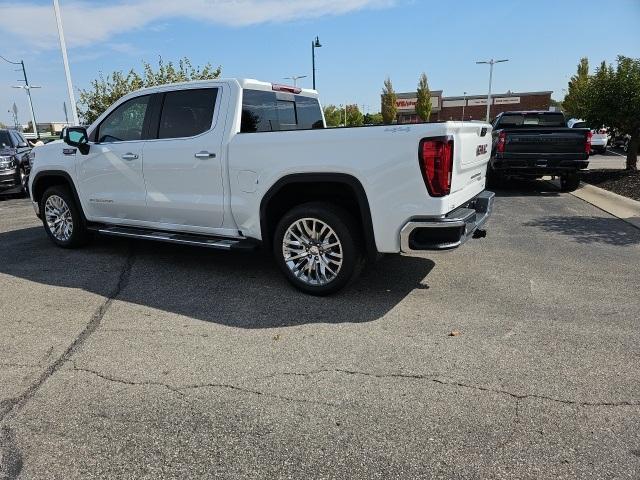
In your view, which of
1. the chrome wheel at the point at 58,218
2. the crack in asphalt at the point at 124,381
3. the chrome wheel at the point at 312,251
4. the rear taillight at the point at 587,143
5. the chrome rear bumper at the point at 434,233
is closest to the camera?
the crack in asphalt at the point at 124,381

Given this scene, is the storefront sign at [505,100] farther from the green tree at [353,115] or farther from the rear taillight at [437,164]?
the rear taillight at [437,164]

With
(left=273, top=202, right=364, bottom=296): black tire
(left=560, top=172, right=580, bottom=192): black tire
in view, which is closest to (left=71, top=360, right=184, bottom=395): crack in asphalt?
(left=273, top=202, right=364, bottom=296): black tire

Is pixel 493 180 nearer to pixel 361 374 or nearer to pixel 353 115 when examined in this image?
pixel 361 374

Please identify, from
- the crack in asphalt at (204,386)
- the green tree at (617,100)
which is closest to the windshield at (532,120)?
the green tree at (617,100)

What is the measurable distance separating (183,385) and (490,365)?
2.00m

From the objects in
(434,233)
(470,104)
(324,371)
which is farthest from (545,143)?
(470,104)

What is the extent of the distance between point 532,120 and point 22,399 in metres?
12.5

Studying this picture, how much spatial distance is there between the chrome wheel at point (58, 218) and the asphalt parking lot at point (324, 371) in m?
0.94

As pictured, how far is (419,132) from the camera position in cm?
375

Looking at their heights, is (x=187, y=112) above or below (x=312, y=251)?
above

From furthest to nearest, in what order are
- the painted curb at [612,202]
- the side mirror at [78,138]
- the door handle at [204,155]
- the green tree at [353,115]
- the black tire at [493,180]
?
1. the green tree at [353,115]
2. the black tire at [493,180]
3. the painted curb at [612,202]
4. the side mirror at [78,138]
5. the door handle at [204,155]

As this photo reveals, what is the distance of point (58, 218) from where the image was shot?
21.4 ft

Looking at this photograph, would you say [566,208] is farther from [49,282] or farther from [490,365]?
[49,282]

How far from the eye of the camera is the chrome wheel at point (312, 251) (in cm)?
445
